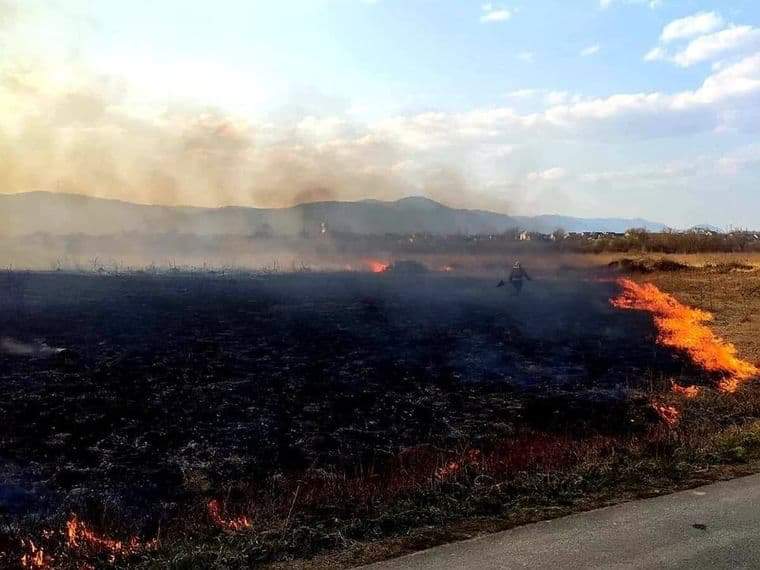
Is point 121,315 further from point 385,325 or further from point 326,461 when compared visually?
point 326,461

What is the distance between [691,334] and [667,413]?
15163mm

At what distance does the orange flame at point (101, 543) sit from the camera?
7636 millimetres

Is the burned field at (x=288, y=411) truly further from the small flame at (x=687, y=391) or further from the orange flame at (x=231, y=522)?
the small flame at (x=687, y=391)

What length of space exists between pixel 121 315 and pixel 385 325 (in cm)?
1564

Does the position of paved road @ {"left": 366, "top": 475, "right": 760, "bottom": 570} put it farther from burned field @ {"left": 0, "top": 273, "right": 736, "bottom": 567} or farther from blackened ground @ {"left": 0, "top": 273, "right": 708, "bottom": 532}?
blackened ground @ {"left": 0, "top": 273, "right": 708, "bottom": 532}

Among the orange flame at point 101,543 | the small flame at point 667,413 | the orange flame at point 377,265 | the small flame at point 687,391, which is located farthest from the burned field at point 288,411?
the orange flame at point 377,265

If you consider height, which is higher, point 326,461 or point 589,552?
point 589,552

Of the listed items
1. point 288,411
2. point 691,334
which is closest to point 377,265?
point 691,334

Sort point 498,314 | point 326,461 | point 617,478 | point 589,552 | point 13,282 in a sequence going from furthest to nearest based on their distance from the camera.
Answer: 1. point 13,282
2. point 498,314
3. point 326,461
4. point 617,478
5. point 589,552

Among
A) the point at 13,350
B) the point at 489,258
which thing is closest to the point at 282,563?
the point at 13,350

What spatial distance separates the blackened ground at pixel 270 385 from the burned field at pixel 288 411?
0.29ft

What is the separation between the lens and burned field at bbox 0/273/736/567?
9.95 m

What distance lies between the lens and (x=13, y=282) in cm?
4891

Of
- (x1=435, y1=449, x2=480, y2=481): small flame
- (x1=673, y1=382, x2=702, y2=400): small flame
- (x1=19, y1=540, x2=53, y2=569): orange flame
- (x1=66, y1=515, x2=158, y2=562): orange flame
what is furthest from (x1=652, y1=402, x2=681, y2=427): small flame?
(x1=19, y1=540, x2=53, y2=569): orange flame
